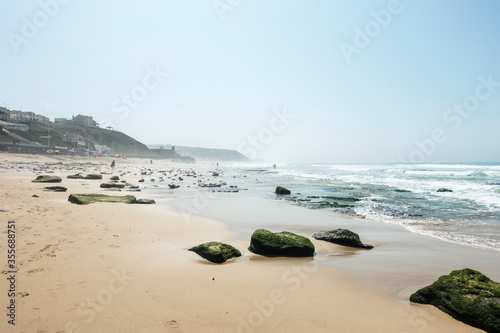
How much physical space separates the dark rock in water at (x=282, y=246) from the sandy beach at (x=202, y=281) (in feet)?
0.81

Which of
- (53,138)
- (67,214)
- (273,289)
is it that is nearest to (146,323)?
(273,289)

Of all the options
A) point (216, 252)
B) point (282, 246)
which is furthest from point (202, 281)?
point (282, 246)

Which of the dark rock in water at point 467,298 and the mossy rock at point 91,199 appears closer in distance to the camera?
the dark rock in water at point 467,298

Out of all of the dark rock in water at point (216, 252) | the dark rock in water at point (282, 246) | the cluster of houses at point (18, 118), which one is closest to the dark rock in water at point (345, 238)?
the dark rock in water at point (282, 246)

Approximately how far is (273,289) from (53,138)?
4625 inches

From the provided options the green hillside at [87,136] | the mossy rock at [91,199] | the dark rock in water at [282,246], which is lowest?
the mossy rock at [91,199]

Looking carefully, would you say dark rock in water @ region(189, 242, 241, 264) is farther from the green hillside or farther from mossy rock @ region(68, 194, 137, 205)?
the green hillside

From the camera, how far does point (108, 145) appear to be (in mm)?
141125

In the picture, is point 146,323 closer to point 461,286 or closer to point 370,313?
point 370,313

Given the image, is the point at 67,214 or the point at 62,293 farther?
the point at 67,214

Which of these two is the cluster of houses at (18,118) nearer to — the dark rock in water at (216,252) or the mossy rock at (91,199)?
the mossy rock at (91,199)

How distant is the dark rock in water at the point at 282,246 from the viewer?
723cm

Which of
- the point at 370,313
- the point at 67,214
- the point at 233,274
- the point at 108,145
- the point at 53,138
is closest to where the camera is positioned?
the point at 370,313

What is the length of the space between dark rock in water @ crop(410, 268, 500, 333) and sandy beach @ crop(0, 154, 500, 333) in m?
0.18
